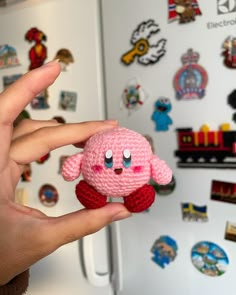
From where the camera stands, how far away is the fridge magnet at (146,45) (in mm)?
752

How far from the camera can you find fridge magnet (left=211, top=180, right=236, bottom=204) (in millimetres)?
694

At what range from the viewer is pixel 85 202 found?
0.41 meters

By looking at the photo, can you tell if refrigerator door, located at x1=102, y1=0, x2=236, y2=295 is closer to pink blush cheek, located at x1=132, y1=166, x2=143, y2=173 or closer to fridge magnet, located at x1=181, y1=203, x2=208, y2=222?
fridge magnet, located at x1=181, y1=203, x2=208, y2=222

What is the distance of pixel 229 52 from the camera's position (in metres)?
0.68

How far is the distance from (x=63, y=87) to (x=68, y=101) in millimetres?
38

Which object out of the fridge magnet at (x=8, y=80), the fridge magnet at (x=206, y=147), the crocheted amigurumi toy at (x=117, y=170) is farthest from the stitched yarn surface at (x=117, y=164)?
the fridge magnet at (x=8, y=80)

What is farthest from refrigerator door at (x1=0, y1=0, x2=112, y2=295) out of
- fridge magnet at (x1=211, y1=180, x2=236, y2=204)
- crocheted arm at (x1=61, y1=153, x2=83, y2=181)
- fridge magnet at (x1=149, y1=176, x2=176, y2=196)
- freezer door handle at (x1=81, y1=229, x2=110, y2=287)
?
crocheted arm at (x1=61, y1=153, x2=83, y2=181)

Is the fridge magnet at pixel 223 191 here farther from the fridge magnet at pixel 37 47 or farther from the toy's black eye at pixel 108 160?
the fridge magnet at pixel 37 47

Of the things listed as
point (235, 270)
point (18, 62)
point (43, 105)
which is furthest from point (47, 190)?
point (235, 270)

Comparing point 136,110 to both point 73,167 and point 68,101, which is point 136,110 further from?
point 73,167

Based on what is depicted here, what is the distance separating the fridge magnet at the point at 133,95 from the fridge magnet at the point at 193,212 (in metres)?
0.24

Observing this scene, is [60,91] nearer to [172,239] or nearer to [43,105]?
[43,105]

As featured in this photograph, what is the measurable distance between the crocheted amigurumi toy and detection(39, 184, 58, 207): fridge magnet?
53cm

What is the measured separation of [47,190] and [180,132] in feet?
1.34
